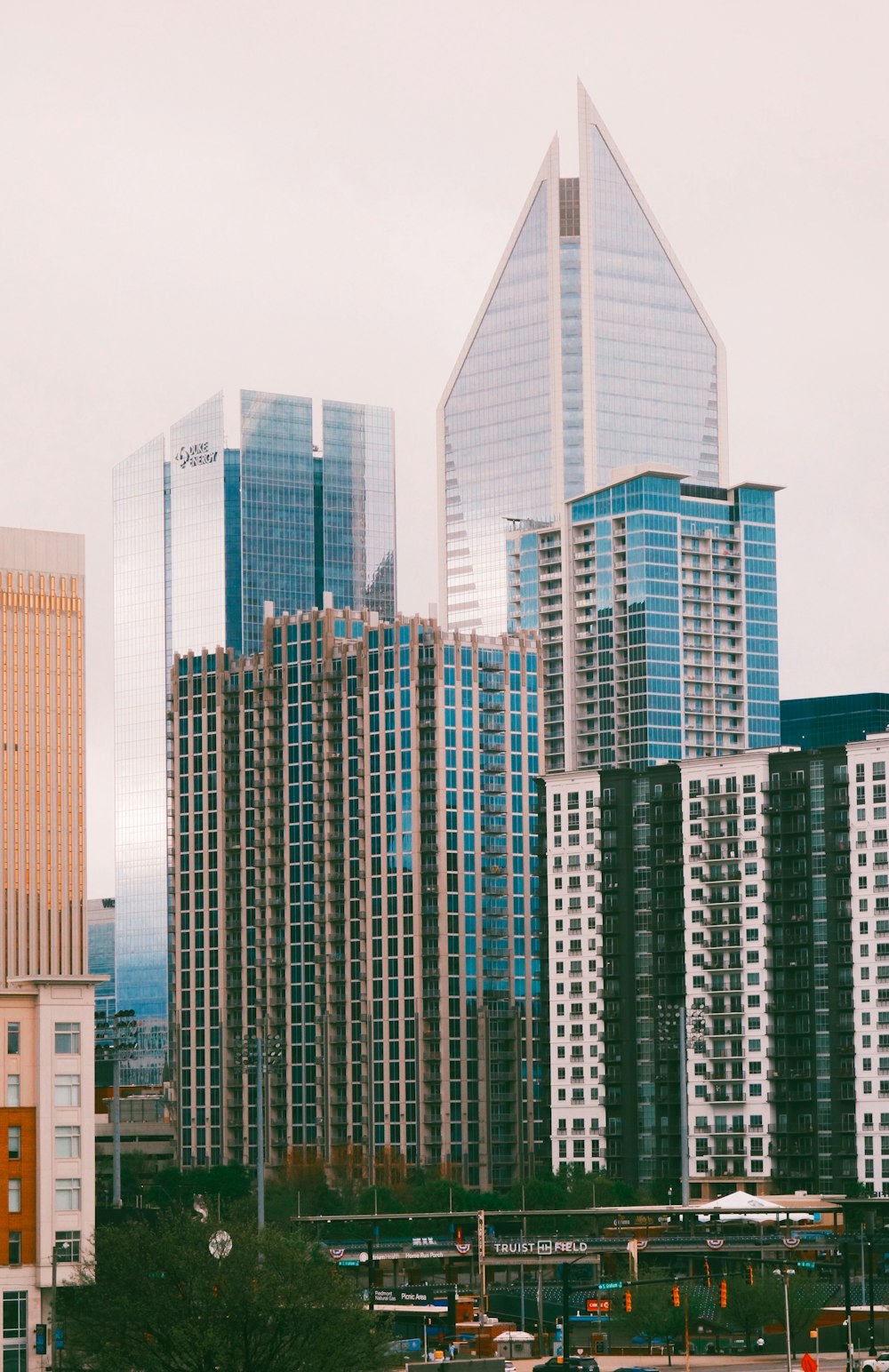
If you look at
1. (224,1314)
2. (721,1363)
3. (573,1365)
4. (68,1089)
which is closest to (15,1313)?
(68,1089)

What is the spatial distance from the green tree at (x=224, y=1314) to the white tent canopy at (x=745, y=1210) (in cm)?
2504

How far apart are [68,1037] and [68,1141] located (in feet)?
18.8

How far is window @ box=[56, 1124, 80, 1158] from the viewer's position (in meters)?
144

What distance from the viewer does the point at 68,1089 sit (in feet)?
474

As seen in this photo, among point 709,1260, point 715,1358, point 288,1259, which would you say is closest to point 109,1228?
point 288,1259

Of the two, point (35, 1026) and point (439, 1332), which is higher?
point (35, 1026)

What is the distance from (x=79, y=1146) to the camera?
145 m

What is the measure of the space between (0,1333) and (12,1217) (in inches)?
245

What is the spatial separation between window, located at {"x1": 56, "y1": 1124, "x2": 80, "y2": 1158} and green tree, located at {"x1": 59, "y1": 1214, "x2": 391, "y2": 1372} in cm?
1223

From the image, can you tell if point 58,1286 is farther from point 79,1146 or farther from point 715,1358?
point 715,1358

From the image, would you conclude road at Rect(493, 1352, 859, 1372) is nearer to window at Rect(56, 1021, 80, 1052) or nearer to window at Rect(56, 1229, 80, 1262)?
window at Rect(56, 1229, 80, 1262)

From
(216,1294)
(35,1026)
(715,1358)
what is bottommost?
(715,1358)

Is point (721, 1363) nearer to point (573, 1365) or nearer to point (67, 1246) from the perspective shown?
point (573, 1365)

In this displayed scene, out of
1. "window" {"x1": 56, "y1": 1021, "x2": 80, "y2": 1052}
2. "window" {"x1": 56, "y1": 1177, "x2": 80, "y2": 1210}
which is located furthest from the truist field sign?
"window" {"x1": 56, "y1": 1021, "x2": 80, "y2": 1052}
